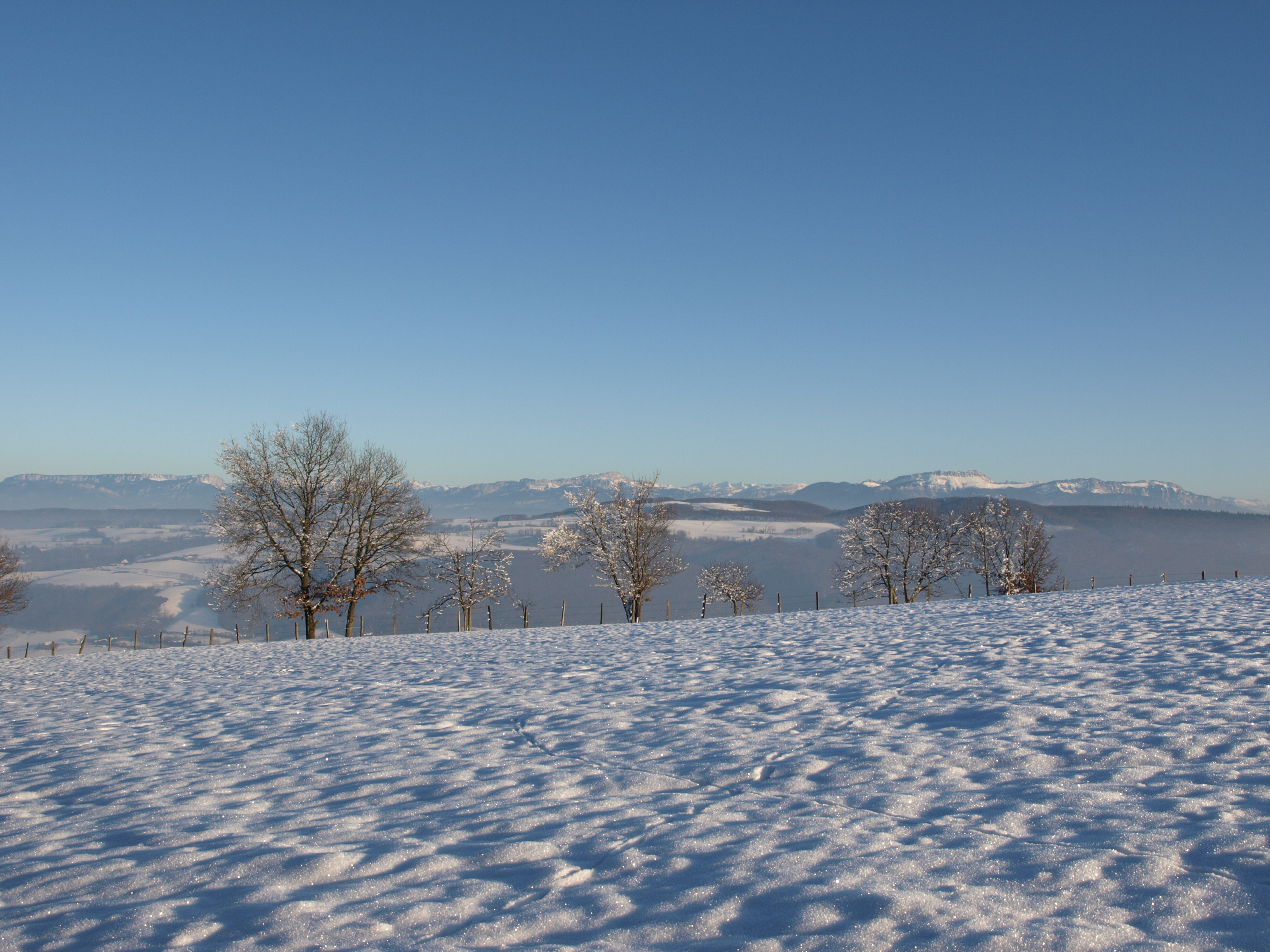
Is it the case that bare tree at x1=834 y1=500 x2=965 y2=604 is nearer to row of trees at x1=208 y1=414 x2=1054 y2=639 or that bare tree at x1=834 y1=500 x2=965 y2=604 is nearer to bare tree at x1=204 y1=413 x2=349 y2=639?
row of trees at x1=208 y1=414 x2=1054 y2=639

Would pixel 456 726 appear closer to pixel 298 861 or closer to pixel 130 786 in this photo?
pixel 130 786

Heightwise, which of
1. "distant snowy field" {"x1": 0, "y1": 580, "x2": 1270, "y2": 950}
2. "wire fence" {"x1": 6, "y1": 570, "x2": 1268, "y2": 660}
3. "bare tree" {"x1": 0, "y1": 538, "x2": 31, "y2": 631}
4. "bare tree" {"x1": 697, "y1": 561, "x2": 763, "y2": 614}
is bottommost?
"wire fence" {"x1": 6, "y1": 570, "x2": 1268, "y2": 660}

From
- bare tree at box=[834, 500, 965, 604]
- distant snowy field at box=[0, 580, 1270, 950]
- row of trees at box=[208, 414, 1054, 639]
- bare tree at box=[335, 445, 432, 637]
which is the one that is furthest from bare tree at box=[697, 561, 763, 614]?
distant snowy field at box=[0, 580, 1270, 950]

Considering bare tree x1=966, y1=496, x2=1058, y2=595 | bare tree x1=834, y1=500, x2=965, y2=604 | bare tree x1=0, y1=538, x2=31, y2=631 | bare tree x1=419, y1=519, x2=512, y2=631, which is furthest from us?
bare tree x1=966, y1=496, x2=1058, y2=595

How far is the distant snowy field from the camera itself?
3688 mm

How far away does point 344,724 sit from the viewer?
938cm

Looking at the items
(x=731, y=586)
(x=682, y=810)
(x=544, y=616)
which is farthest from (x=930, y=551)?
(x=544, y=616)

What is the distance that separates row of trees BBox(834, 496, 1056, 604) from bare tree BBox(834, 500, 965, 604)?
5 cm

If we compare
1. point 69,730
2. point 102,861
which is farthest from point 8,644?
point 102,861

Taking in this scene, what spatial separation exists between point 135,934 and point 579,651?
13414 mm

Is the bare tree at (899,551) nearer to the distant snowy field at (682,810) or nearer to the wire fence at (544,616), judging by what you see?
the wire fence at (544,616)

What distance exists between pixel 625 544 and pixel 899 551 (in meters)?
26.0

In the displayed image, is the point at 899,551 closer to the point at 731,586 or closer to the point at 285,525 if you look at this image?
the point at 731,586

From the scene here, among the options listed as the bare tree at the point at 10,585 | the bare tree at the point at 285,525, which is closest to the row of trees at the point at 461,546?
the bare tree at the point at 285,525
